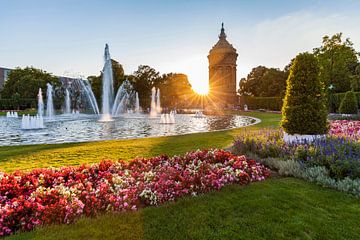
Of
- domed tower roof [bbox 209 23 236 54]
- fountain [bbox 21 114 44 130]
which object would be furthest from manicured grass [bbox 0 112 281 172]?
domed tower roof [bbox 209 23 236 54]

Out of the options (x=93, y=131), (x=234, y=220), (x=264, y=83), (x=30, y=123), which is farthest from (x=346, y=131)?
(x=264, y=83)

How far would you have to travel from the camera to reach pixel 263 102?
46656mm

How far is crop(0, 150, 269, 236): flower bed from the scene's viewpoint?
3705mm

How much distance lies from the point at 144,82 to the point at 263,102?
1022 inches

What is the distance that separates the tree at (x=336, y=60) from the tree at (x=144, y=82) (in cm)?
3372

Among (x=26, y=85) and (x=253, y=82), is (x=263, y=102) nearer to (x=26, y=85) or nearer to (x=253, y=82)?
(x=253, y=82)

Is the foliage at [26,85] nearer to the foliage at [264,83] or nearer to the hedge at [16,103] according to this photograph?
the hedge at [16,103]

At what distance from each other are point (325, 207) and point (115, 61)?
52569mm

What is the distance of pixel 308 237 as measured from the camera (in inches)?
130

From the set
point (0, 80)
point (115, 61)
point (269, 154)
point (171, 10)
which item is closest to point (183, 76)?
point (115, 61)

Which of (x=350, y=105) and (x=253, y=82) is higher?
(x=253, y=82)

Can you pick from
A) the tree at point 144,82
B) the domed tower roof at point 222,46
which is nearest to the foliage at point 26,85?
the tree at point 144,82

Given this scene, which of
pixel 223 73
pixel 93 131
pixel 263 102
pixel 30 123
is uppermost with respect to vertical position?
pixel 223 73

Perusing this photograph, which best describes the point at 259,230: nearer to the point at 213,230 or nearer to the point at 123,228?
the point at 213,230
